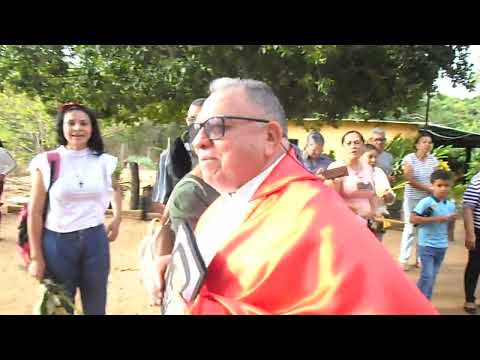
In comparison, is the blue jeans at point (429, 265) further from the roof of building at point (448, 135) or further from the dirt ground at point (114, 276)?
the roof of building at point (448, 135)

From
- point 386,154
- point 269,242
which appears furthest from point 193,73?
point 269,242

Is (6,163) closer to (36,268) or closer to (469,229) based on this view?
(36,268)

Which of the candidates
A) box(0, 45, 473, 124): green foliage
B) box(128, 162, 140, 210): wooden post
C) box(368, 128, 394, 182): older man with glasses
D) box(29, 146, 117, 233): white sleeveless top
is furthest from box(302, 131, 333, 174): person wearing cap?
box(29, 146, 117, 233): white sleeveless top

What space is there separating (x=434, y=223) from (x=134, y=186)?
1662mm

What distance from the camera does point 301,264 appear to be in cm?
161

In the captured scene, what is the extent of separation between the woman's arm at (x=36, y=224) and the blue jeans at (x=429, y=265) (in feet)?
6.33

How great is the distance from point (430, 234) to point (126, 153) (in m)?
1.71

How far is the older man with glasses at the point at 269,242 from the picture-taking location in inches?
60.6

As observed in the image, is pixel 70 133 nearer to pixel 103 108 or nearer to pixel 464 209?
pixel 103 108

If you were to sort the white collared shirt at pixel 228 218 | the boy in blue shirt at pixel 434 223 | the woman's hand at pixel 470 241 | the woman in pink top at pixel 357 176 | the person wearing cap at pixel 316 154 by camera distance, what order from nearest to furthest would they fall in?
the white collared shirt at pixel 228 218, the person wearing cap at pixel 316 154, the woman in pink top at pixel 357 176, the boy in blue shirt at pixel 434 223, the woman's hand at pixel 470 241

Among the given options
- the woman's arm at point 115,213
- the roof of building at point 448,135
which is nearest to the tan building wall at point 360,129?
the roof of building at point 448,135

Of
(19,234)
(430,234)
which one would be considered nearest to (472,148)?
(430,234)

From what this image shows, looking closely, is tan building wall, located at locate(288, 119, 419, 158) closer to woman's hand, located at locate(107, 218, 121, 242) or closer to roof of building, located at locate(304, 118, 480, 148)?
roof of building, located at locate(304, 118, 480, 148)

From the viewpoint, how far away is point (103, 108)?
264 centimetres
